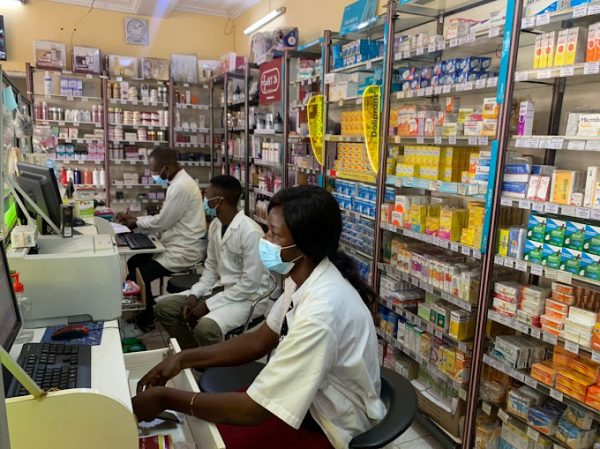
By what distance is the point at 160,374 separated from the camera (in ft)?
5.99

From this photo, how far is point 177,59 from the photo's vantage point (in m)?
7.04

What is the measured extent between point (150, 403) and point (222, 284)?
1.75m

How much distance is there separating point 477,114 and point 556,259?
866 millimetres

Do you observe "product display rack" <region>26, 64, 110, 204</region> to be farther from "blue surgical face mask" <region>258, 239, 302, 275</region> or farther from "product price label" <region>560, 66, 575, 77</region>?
"product price label" <region>560, 66, 575, 77</region>

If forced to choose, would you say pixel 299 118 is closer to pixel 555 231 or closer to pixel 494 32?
pixel 494 32

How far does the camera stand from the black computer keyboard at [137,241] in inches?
152

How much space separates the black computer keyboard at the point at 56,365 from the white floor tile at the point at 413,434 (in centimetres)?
201

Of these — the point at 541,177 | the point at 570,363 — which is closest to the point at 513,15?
the point at 541,177

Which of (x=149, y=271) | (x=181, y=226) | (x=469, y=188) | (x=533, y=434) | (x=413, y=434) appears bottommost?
(x=413, y=434)

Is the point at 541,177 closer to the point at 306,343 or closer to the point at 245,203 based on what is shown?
the point at 306,343

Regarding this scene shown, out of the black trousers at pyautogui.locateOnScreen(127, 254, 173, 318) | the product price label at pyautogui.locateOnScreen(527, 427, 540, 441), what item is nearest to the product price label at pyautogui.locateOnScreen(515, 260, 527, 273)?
the product price label at pyautogui.locateOnScreen(527, 427, 540, 441)

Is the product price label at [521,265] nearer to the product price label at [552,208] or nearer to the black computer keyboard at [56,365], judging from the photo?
the product price label at [552,208]

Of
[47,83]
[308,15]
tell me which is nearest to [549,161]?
[308,15]

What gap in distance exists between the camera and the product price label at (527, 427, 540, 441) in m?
2.41
